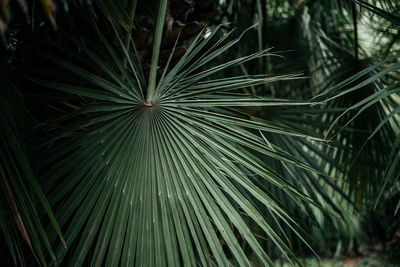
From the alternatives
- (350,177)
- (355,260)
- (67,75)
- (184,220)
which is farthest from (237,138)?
(355,260)

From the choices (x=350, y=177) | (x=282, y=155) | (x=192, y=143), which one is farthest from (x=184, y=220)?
(x=350, y=177)

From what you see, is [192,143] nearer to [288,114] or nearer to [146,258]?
[146,258]

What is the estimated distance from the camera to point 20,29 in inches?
41.5

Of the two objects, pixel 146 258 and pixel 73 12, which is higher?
pixel 73 12

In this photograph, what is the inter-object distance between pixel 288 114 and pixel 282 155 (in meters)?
0.89

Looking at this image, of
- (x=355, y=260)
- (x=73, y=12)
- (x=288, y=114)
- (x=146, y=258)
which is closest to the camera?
(x=146, y=258)

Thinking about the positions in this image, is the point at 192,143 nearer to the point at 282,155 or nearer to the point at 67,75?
the point at 282,155

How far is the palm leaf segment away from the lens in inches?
38.3

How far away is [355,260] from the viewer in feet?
13.3

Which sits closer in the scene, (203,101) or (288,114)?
(203,101)

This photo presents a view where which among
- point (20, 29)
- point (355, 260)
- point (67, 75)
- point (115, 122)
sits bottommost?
point (355, 260)

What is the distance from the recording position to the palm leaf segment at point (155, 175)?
97cm

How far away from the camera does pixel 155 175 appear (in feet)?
3.51

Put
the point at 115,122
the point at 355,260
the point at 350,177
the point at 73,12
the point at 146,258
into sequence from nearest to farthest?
1. the point at 146,258
2. the point at 115,122
3. the point at 73,12
4. the point at 350,177
5. the point at 355,260
